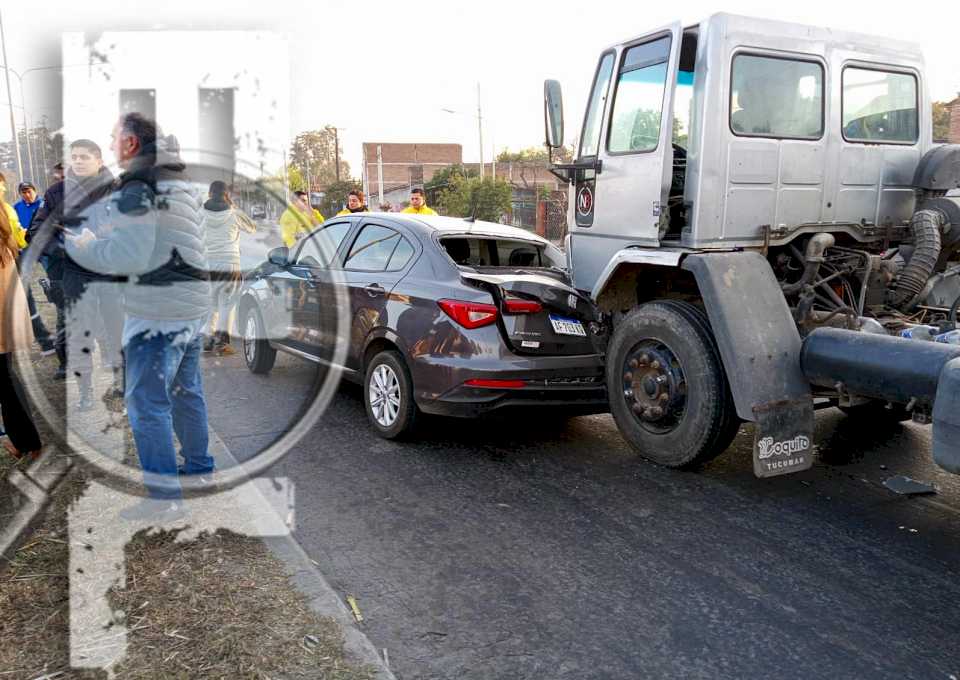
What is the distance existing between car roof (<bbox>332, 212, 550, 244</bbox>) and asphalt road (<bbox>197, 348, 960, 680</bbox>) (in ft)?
5.01

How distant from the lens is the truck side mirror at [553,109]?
5.17m

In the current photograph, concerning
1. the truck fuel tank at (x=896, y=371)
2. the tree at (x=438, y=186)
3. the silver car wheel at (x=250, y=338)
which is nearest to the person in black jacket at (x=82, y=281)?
the silver car wheel at (x=250, y=338)

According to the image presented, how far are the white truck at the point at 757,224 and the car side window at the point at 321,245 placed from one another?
6.99ft

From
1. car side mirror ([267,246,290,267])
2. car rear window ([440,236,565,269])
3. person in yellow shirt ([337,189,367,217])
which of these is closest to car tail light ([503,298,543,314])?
car rear window ([440,236,565,269])

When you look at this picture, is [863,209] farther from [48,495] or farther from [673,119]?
[48,495]

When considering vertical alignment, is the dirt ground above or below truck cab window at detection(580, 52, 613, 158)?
below

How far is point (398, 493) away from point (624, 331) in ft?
5.76

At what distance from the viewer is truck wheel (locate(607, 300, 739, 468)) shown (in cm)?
421

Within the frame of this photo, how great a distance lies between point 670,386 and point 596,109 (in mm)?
2167

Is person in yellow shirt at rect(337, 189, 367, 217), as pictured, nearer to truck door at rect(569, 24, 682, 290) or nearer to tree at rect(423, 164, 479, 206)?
truck door at rect(569, 24, 682, 290)

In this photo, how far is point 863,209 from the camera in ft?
16.3

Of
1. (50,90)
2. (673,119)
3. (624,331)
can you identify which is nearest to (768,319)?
(624,331)

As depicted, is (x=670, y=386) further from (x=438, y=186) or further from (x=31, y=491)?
(x=438, y=186)

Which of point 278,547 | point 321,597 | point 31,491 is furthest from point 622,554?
point 31,491
